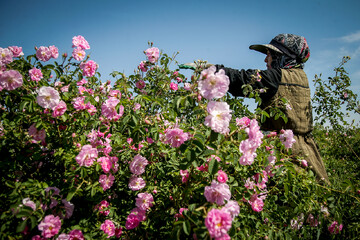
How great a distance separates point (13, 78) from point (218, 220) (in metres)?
1.34

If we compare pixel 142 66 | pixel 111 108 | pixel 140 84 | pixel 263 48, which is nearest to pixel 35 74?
pixel 111 108

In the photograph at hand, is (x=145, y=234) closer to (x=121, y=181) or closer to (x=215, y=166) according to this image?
(x=121, y=181)

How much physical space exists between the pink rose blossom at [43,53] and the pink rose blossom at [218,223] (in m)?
1.64

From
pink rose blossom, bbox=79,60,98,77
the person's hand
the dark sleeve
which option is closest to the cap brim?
the dark sleeve

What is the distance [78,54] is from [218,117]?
4.42 ft

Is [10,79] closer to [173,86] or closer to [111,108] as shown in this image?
[111,108]

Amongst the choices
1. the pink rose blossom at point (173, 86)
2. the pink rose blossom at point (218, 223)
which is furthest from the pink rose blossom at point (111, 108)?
the pink rose blossom at point (173, 86)

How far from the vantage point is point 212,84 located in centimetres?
99

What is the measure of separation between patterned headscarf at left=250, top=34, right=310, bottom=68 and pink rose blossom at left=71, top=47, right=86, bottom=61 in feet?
7.18

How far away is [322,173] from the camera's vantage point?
2.46 meters

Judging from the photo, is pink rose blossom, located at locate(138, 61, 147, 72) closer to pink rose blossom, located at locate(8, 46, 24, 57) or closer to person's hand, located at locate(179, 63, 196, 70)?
person's hand, located at locate(179, 63, 196, 70)

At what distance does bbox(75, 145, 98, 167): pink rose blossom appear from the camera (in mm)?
1258

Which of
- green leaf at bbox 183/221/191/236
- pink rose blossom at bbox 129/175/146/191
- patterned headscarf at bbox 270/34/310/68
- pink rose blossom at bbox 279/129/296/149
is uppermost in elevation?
patterned headscarf at bbox 270/34/310/68

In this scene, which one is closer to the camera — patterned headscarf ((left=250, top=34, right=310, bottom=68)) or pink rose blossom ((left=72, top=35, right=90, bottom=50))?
pink rose blossom ((left=72, top=35, right=90, bottom=50))
